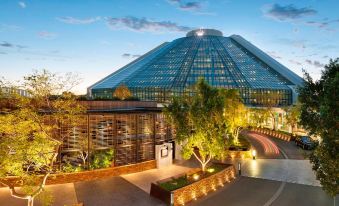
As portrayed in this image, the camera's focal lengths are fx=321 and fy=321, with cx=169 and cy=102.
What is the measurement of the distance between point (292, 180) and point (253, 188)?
176 inches

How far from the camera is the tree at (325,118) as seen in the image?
11.8 m

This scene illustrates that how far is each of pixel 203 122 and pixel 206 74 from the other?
72.9m

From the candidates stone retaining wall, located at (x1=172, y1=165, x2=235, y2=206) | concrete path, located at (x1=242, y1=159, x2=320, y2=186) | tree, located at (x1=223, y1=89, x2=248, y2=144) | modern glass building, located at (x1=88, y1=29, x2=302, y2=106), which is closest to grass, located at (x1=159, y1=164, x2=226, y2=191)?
stone retaining wall, located at (x1=172, y1=165, x2=235, y2=206)

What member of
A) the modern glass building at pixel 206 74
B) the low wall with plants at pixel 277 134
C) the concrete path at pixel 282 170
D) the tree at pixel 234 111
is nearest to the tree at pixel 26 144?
the concrete path at pixel 282 170

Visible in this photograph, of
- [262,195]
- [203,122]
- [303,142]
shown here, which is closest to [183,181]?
[203,122]

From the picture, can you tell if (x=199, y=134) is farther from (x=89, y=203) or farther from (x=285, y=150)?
(x=285, y=150)

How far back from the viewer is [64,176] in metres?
24.1

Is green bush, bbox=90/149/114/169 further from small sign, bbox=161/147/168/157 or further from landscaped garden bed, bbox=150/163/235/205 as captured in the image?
landscaped garden bed, bbox=150/163/235/205

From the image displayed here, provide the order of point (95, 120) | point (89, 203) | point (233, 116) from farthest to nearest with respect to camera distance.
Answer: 1. point (233, 116)
2. point (95, 120)
3. point (89, 203)

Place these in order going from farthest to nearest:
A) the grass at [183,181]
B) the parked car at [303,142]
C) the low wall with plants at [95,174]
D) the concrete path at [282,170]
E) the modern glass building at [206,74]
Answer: the modern glass building at [206,74]
the parked car at [303,142]
the concrete path at [282,170]
the low wall with plants at [95,174]
the grass at [183,181]

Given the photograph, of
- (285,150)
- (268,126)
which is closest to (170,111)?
(285,150)

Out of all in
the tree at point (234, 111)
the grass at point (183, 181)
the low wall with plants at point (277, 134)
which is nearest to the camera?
the grass at point (183, 181)

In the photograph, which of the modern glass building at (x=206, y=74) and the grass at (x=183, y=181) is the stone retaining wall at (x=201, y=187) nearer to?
the grass at (x=183, y=181)

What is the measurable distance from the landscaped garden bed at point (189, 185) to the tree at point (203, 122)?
141cm
